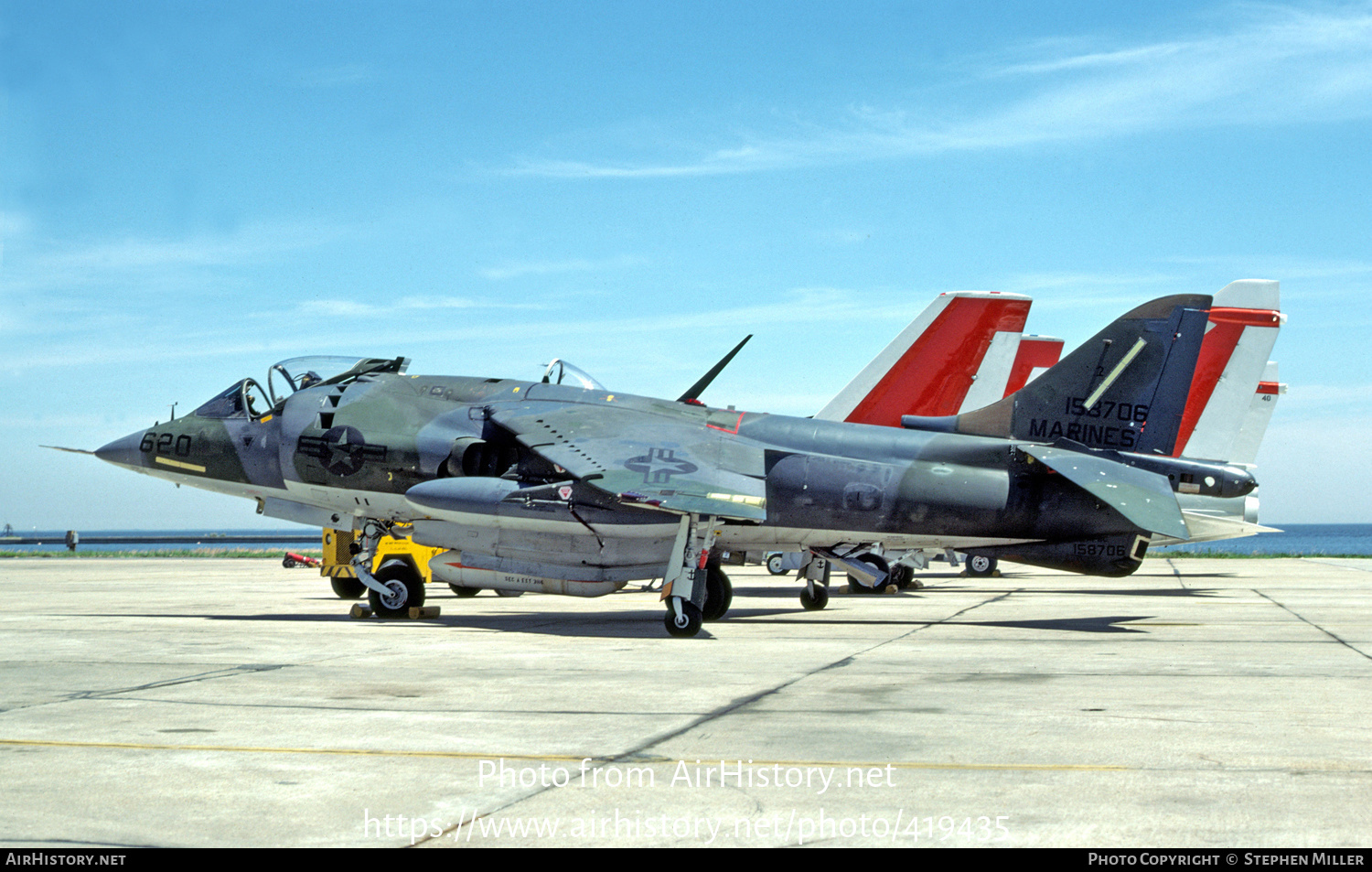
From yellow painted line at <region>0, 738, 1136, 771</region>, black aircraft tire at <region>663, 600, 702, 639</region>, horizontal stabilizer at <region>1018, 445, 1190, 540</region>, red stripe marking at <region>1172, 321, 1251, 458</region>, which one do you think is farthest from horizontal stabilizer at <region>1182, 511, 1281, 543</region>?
yellow painted line at <region>0, 738, 1136, 771</region>

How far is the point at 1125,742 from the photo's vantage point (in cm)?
726

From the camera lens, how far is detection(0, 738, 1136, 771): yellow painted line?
657 centimetres

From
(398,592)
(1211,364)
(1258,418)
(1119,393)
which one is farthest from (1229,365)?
(398,592)

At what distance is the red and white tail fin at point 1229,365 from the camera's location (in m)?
27.1

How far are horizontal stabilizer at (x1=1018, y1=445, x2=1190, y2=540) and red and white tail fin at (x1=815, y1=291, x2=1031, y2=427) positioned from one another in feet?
27.7

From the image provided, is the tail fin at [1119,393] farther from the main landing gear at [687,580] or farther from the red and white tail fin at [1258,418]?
the red and white tail fin at [1258,418]

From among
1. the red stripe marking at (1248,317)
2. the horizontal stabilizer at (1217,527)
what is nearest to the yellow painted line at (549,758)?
the horizontal stabilizer at (1217,527)

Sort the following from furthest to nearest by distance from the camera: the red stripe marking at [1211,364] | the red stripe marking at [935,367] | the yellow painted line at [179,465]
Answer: the red stripe marking at [1211,364] < the red stripe marking at [935,367] < the yellow painted line at [179,465]

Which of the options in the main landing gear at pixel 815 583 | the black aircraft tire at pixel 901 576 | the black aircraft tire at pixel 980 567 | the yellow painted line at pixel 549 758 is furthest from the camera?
the black aircraft tire at pixel 980 567

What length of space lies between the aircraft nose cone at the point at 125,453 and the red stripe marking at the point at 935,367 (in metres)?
13.6

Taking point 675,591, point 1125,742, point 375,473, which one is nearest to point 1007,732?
point 1125,742

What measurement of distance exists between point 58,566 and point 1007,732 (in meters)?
39.8

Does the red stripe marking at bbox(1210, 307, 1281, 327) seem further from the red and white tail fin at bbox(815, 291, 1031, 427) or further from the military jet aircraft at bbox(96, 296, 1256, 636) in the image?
the military jet aircraft at bbox(96, 296, 1256, 636)

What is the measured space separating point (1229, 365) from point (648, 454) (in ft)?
58.0
